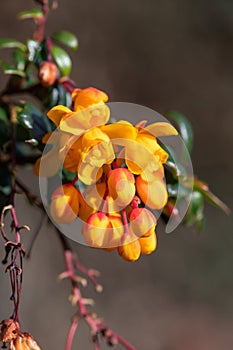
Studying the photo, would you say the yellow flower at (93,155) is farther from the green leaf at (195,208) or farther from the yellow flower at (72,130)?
the green leaf at (195,208)

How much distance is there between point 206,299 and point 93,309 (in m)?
0.32

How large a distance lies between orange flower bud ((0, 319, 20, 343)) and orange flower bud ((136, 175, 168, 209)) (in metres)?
0.13

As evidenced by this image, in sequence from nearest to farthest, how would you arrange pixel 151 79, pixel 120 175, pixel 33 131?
pixel 120 175 → pixel 33 131 → pixel 151 79

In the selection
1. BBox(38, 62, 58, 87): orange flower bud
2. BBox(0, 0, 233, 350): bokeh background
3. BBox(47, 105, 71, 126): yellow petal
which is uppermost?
BBox(47, 105, 71, 126): yellow petal

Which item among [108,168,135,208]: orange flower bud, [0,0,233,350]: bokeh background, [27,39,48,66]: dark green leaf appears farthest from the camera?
[0,0,233,350]: bokeh background

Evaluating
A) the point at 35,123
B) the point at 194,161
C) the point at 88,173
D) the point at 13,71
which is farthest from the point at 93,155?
the point at 194,161

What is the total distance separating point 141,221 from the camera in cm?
48

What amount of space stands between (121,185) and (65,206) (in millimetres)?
59

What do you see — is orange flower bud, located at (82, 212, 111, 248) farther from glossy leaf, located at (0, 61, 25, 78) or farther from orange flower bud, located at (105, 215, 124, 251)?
glossy leaf, located at (0, 61, 25, 78)

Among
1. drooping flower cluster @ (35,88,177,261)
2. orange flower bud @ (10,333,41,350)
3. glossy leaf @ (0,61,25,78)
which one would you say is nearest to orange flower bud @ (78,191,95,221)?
drooping flower cluster @ (35,88,177,261)

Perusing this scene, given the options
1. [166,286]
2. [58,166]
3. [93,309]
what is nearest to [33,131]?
[58,166]

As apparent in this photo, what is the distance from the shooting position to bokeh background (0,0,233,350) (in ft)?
5.15

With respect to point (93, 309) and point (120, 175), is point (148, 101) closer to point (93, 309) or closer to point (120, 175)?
point (93, 309)

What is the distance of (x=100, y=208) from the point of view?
1.66ft
